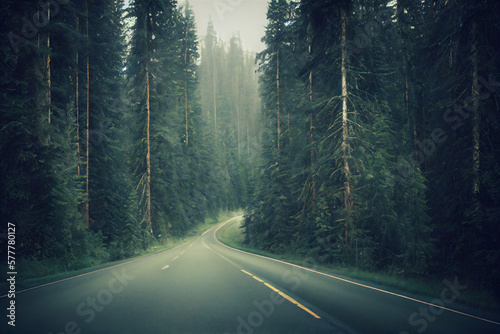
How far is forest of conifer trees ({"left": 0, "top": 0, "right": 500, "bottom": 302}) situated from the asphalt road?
14.6 ft

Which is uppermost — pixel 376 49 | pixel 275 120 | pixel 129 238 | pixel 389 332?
pixel 376 49

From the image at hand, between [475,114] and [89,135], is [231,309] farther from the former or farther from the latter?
[89,135]

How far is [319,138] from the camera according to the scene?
57.0 ft

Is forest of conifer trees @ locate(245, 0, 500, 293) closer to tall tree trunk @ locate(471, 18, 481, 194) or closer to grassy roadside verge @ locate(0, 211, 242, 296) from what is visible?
tall tree trunk @ locate(471, 18, 481, 194)

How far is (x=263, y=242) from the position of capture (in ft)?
80.6

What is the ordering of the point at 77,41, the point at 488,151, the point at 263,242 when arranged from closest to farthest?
the point at 488,151 → the point at 77,41 → the point at 263,242

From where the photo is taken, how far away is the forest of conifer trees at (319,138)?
1019 centimetres

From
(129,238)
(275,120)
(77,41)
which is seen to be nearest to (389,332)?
(77,41)

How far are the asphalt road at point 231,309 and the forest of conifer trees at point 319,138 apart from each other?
14.6ft

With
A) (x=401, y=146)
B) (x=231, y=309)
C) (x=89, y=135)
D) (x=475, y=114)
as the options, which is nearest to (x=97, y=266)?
(x=231, y=309)

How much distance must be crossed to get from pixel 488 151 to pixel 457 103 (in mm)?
2448

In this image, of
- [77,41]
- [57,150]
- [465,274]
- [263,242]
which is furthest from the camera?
[263,242]

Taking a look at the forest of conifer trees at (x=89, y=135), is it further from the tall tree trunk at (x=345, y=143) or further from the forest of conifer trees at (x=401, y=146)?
the tall tree trunk at (x=345, y=143)

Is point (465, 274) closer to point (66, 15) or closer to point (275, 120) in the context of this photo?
point (275, 120)
